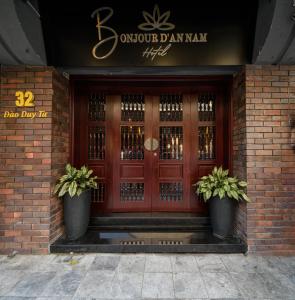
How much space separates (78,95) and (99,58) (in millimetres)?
1123

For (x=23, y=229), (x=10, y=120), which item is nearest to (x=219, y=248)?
(x=23, y=229)

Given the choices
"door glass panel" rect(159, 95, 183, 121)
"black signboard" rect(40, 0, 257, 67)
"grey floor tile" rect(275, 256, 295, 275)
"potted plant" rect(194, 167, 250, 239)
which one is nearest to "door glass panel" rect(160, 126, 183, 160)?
"door glass panel" rect(159, 95, 183, 121)

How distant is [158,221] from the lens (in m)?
3.75

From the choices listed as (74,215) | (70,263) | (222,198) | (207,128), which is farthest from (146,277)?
(207,128)

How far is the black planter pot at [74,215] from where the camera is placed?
3342 millimetres

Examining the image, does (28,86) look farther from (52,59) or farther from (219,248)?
(219,248)

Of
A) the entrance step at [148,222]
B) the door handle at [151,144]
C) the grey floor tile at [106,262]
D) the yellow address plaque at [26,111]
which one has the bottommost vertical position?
the grey floor tile at [106,262]

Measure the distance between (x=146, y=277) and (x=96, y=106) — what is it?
288 cm

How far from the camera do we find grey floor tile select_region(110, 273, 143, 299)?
7.60ft

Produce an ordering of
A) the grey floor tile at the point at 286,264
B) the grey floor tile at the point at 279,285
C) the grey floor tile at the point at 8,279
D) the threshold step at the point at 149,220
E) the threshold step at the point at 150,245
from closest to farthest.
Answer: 1. the grey floor tile at the point at 279,285
2. the grey floor tile at the point at 8,279
3. the grey floor tile at the point at 286,264
4. the threshold step at the point at 150,245
5. the threshold step at the point at 149,220

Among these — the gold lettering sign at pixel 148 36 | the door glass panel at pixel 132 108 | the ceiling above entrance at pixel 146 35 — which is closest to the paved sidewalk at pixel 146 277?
the door glass panel at pixel 132 108

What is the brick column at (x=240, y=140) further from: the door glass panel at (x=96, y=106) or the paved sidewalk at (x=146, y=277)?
the door glass panel at (x=96, y=106)

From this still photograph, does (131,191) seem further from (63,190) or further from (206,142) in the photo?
(206,142)

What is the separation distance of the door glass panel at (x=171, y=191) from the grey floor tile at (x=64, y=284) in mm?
1852
